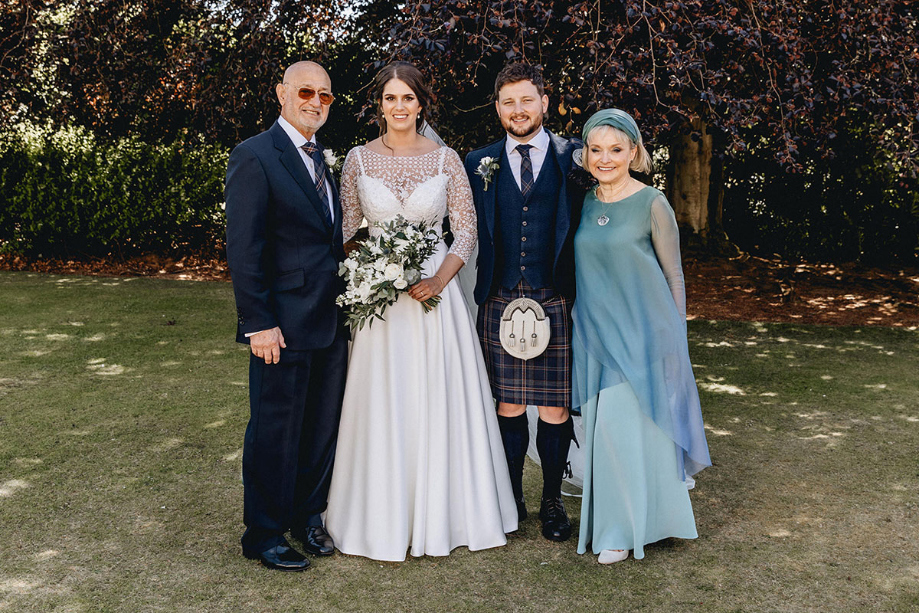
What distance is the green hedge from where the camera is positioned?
1134cm

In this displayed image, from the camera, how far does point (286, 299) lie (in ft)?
10.3

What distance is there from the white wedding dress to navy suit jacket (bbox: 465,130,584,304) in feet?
0.27

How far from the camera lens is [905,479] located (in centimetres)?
404

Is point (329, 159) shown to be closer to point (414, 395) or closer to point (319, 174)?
point (319, 174)

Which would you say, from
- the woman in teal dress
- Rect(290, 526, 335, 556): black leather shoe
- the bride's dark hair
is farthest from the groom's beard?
Rect(290, 526, 335, 556): black leather shoe

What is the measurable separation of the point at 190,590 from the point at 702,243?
28.3 ft

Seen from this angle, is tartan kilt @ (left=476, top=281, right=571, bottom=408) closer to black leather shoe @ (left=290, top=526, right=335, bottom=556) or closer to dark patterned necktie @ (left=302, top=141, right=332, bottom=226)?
dark patterned necktie @ (left=302, top=141, right=332, bottom=226)

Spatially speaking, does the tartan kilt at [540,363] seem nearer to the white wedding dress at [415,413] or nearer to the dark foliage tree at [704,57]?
the white wedding dress at [415,413]

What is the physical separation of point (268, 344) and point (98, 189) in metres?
9.74

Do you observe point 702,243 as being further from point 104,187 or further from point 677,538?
point 104,187

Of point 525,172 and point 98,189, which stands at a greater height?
point 98,189

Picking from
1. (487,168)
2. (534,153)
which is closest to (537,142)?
(534,153)

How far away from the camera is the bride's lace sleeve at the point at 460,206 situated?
11.0ft

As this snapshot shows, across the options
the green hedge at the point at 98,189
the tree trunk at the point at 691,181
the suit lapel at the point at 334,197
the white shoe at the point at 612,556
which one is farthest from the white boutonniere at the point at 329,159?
the green hedge at the point at 98,189
